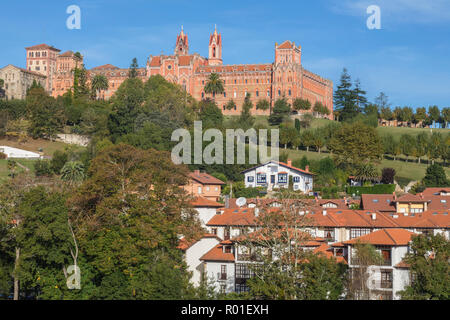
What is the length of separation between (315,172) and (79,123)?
166 feet

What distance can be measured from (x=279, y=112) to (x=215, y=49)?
32891 millimetres

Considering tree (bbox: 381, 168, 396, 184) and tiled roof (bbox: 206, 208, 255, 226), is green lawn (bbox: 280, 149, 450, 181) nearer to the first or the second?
tree (bbox: 381, 168, 396, 184)

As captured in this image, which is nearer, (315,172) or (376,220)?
(376,220)

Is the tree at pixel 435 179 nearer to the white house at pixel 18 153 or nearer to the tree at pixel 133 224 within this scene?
the tree at pixel 133 224

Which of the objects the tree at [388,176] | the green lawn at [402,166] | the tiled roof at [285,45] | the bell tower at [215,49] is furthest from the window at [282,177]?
the bell tower at [215,49]

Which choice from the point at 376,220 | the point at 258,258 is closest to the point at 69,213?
the point at 258,258

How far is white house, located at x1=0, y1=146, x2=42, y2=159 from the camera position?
352ft

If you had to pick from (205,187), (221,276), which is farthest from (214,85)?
(221,276)

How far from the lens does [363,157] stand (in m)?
94.2

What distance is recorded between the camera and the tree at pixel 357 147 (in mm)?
94250

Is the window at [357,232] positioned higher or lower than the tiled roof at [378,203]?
lower

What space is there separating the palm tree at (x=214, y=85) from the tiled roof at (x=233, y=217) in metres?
90.4
